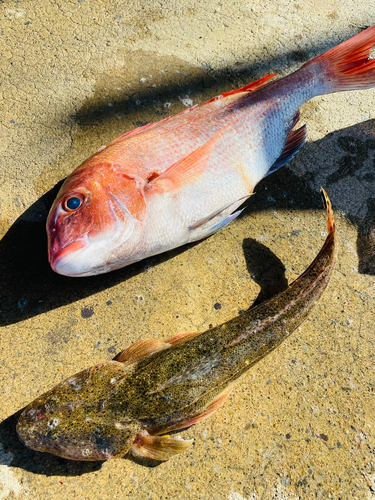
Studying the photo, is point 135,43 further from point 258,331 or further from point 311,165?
point 258,331

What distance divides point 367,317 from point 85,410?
2.39m

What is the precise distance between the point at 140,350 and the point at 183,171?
130 cm

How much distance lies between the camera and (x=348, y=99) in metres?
4.00

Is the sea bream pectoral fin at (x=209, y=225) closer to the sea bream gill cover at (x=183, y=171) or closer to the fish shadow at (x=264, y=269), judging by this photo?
the sea bream gill cover at (x=183, y=171)

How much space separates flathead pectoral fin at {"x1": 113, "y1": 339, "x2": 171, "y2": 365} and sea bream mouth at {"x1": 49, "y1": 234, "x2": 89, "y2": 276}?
0.78 metres

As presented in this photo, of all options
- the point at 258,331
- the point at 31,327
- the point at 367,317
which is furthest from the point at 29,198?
the point at 367,317

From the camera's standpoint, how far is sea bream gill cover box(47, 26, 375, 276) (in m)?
2.50

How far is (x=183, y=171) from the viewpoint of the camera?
2.70m

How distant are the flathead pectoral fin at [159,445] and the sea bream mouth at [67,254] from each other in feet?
3.88

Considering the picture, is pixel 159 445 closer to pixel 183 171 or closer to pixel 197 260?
pixel 197 260

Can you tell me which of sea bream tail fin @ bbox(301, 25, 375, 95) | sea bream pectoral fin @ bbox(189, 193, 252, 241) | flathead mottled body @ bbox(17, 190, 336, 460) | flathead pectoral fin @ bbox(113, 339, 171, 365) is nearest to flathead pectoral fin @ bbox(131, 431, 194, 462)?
flathead mottled body @ bbox(17, 190, 336, 460)

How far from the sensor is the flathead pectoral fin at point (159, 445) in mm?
2486

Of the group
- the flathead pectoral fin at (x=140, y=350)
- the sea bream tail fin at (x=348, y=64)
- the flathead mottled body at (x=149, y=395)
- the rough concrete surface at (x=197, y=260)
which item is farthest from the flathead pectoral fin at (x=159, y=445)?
the sea bream tail fin at (x=348, y=64)

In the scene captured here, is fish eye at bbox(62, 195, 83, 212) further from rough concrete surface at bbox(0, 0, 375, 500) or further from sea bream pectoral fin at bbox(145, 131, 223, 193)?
rough concrete surface at bbox(0, 0, 375, 500)
